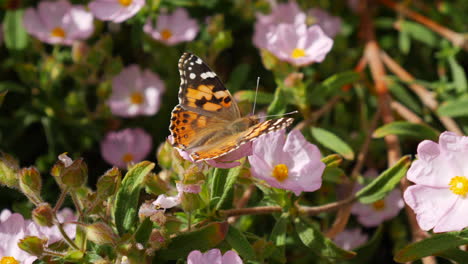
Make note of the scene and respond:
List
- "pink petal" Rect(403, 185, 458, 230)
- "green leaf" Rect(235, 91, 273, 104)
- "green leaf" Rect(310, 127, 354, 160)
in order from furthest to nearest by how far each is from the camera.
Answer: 1. "green leaf" Rect(235, 91, 273, 104)
2. "green leaf" Rect(310, 127, 354, 160)
3. "pink petal" Rect(403, 185, 458, 230)

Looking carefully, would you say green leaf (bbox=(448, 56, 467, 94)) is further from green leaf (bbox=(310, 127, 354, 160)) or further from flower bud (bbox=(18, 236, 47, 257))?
flower bud (bbox=(18, 236, 47, 257))

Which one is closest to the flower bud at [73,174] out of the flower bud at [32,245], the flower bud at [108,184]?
the flower bud at [108,184]

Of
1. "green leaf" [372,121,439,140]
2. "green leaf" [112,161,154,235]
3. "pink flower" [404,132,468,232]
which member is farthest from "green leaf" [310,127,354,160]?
"green leaf" [112,161,154,235]

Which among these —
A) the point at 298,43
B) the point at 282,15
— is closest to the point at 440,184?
the point at 298,43

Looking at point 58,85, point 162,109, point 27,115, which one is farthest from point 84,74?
point 162,109

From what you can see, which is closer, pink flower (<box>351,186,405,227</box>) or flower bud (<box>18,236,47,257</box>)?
flower bud (<box>18,236,47,257</box>)

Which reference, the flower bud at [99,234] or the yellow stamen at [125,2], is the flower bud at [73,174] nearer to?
the flower bud at [99,234]

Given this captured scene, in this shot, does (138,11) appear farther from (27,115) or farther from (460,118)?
(460,118)
